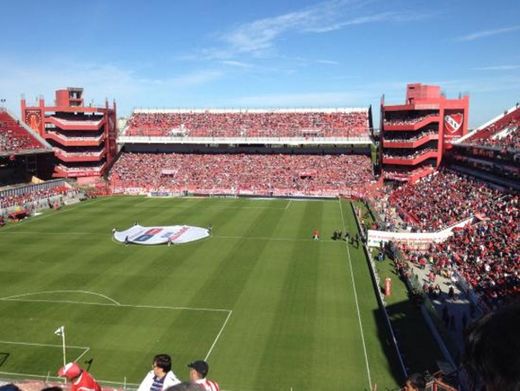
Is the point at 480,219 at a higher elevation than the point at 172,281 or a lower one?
higher

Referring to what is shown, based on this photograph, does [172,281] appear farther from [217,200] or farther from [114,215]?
[217,200]

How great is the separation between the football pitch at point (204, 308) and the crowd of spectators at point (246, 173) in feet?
68.2

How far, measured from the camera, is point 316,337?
20.2 meters

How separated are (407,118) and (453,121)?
18.3ft

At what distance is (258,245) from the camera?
116 ft

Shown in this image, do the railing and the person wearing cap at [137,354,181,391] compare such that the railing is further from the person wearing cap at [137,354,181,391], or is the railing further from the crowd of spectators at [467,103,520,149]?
the person wearing cap at [137,354,181,391]

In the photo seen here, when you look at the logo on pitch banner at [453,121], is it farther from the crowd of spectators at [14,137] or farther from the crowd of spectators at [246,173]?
the crowd of spectators at [14,137]

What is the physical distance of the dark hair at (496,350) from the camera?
1909 mm

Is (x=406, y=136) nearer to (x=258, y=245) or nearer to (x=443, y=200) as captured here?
(x=443, y=200)

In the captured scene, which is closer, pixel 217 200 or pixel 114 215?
pixel 114 215

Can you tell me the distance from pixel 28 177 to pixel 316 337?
50734mm

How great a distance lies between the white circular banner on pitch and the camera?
36031mm

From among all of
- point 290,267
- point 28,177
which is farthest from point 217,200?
point 290,267

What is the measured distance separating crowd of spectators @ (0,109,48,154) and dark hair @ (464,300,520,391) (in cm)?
5880
